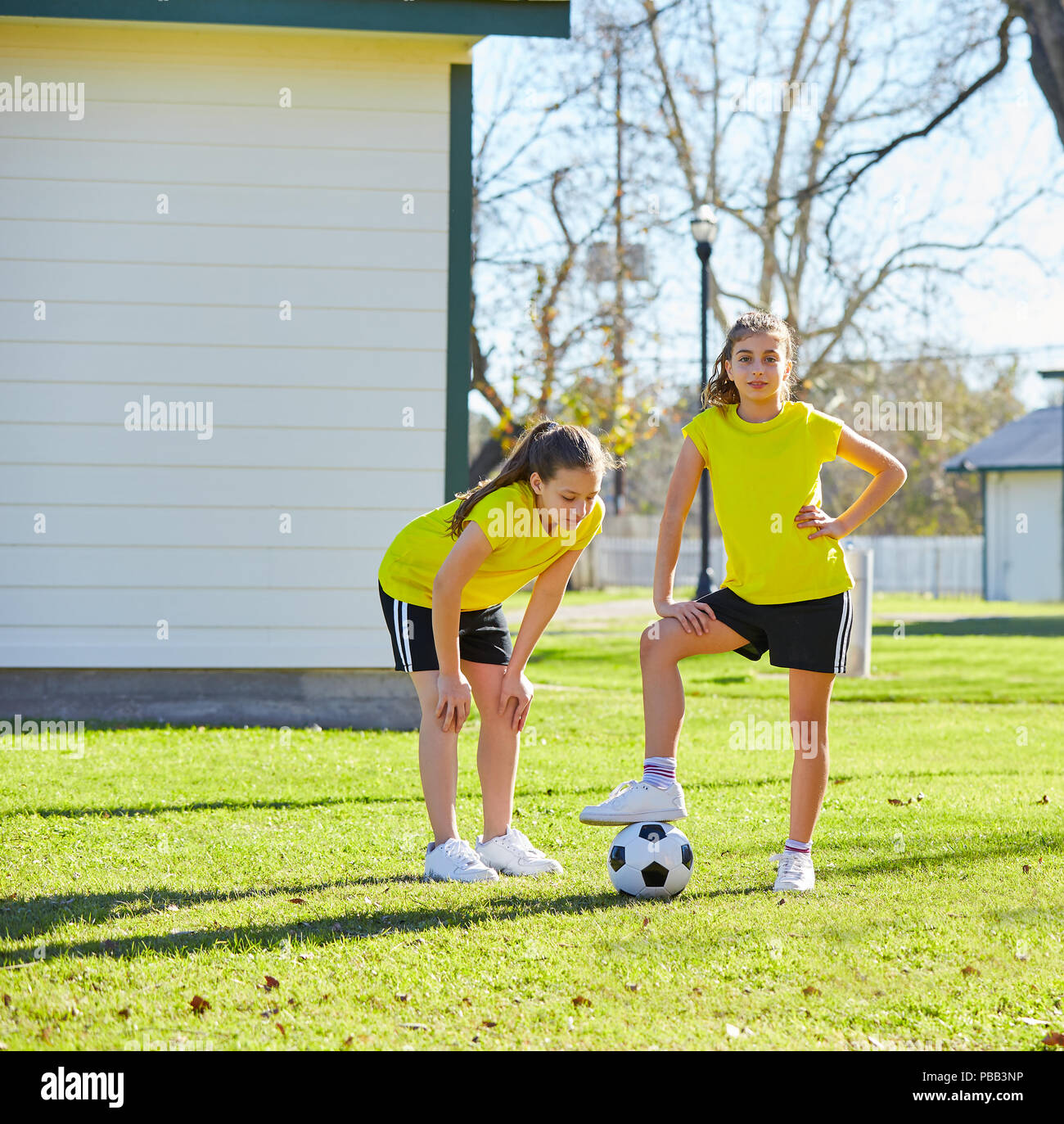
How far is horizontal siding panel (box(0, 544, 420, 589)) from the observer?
27.6 feet

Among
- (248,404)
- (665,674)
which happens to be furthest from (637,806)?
(248,404)

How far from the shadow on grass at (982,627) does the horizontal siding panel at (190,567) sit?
500 inches

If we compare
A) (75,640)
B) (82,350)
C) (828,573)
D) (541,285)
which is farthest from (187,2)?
(541,285)

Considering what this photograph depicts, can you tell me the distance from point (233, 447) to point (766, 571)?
523 cm

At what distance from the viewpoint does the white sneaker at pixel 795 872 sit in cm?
425

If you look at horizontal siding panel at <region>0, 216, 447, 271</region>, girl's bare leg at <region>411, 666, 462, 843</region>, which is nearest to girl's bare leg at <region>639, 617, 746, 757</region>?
girl's bare leg at <region>411, 666, 462, 843</region>

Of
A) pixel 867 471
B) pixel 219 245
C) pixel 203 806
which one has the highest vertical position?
pixel 219 245

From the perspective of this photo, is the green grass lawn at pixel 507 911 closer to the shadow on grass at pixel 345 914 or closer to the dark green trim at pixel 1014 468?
the shadow on grass at pixel 345 914

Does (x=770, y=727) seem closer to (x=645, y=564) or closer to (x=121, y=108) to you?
(x=121, y=108)

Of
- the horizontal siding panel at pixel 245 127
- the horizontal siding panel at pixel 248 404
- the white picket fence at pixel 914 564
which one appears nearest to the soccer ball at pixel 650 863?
the horizontal siding panel at pixel 248 404

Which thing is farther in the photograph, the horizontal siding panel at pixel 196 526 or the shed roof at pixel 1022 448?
the shed roof at pixel 1022 448

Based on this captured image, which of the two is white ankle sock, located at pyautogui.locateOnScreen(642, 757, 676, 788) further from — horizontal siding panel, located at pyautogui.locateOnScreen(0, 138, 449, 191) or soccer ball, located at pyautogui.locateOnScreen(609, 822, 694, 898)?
horizontal siding panel, located at pyautogui.locateOnScreen(0, 138, 449, 191)

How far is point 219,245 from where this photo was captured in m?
8.55

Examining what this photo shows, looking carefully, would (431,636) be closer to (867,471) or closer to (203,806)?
(867,471)
